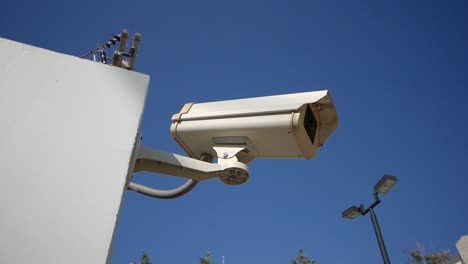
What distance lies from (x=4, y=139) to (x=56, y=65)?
1.01ft

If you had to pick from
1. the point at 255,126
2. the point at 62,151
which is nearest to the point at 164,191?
the point at 255,126

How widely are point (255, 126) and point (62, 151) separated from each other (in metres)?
0.93

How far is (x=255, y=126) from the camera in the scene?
5.97ft

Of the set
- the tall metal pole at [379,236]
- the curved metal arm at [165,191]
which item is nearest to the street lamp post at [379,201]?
the tall metal pole at [379,236]

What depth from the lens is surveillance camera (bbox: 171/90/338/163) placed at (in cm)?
180

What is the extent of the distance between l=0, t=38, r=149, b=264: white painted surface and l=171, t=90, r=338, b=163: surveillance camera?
2.14 ft

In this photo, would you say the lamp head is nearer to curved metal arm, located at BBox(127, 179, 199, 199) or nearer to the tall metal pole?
the tall metal pole

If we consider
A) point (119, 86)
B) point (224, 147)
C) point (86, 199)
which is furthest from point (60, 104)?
point (224, 147)

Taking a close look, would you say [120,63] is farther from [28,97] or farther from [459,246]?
[459,246]

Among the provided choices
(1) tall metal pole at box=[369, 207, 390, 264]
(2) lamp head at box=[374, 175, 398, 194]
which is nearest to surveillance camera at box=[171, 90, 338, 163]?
(1) tall metal pole at box=[369, 207, 390, 264]

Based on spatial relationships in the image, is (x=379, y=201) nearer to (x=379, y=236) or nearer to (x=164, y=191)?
(x=379, y=236)

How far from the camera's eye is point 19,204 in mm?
1017

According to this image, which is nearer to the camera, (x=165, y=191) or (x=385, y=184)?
(x=165, y=191)

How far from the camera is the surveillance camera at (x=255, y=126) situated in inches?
71.1
